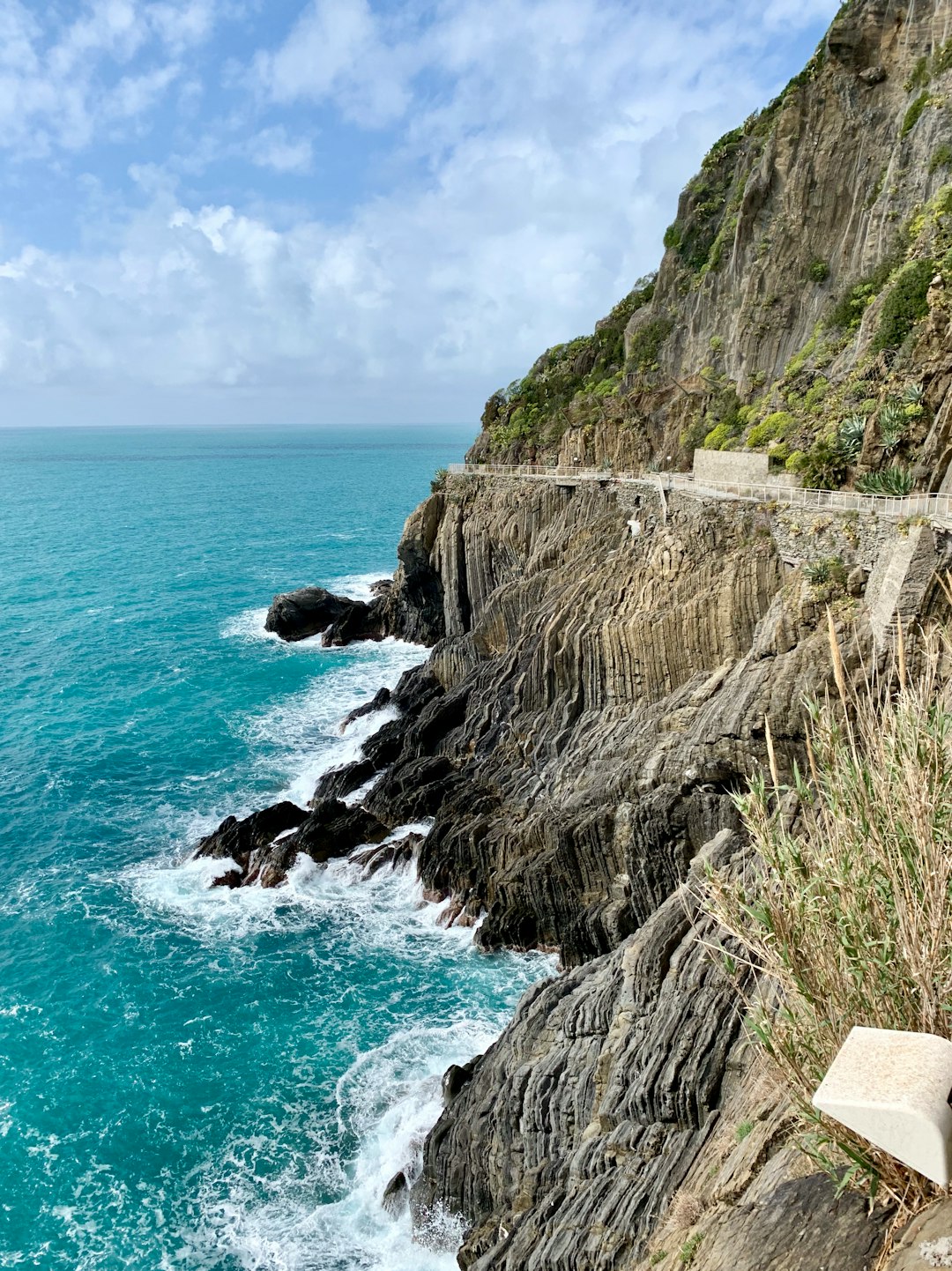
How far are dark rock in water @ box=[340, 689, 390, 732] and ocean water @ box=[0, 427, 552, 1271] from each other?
4.16 ft

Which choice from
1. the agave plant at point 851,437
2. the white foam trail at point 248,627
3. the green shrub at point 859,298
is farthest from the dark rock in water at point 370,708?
the green shrub at point 859,298

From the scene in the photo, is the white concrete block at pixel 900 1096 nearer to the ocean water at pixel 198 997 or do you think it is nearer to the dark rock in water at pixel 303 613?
the ocean water at pixel 198 997

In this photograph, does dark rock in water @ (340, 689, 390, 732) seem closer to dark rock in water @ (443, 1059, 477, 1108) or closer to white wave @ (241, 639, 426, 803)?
white wave @ (241, 639, 426, 803)

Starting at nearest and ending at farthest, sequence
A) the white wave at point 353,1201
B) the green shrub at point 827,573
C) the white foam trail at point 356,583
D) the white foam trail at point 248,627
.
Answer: the white wave at point 353,1201 → the green shrub at point 827,573 → the white foam trail at point 248,627 → the white foam trail at point 356,583

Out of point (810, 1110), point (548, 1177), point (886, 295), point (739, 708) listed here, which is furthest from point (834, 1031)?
point (886, 295)

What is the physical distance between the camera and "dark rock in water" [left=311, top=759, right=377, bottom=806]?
39062 millimetres

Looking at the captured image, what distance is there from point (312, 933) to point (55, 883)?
1222 centimetres

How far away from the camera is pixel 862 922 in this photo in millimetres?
8086

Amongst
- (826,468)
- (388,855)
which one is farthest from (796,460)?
(388,855)

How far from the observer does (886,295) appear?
1315 inches

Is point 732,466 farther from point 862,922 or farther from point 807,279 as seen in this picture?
point 862,922

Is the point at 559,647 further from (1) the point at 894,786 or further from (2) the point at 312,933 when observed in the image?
(1) the point at 894,786

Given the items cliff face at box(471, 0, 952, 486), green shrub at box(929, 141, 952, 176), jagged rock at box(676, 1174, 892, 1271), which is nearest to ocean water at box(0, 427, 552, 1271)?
jagged rock at box(676, 1174, 892, 1271)

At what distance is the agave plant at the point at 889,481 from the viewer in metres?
26.0
